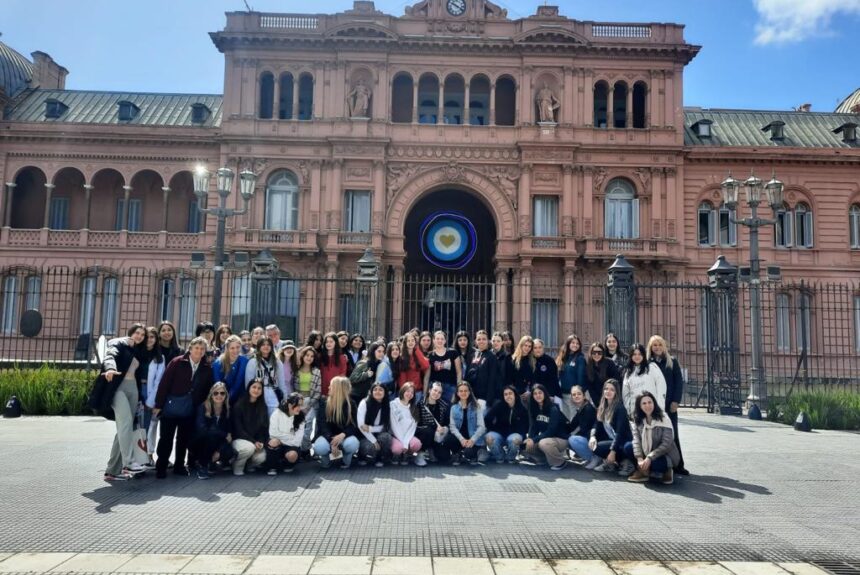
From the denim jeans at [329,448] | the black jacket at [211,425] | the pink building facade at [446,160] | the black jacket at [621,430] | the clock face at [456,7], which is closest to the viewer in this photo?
the black jacket at [211,425]

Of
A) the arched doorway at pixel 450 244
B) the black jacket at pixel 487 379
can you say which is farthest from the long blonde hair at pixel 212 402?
the arched doorway at pixel 450 244

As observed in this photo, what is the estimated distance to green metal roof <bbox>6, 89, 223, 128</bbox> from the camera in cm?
3066

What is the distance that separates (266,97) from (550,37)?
14.3 m

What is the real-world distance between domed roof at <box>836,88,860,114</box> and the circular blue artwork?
2491 centimetres

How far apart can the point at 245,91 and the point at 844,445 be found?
88.6ft

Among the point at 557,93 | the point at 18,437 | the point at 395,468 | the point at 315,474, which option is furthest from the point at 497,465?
the point at 557,93

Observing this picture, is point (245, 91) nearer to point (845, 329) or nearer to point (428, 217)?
point (428, 217)

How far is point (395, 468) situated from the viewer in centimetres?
886

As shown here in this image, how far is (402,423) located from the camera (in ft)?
29.6

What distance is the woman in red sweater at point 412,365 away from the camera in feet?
32.1

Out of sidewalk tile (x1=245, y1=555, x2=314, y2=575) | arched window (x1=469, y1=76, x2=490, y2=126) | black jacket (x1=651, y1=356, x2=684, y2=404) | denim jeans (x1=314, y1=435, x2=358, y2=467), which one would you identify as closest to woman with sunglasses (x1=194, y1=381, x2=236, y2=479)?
denim jeans (x1=314, y1=435, x2=358, y2=467)

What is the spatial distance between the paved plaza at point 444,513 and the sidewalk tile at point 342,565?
0.18ft

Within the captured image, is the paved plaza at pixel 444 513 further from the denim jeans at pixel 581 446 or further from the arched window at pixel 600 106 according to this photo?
the arched window at pixel 600 106

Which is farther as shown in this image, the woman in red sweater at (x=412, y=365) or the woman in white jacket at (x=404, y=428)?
Result: the woman in red sweater at (x=412, y=365)
